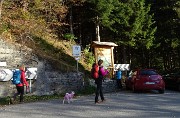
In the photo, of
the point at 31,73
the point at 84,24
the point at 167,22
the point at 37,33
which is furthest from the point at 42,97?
the point at 167,22

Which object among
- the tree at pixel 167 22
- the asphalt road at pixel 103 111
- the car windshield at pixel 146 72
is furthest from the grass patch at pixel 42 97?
the tree at pixel 167 22

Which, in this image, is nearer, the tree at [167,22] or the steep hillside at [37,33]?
the steep hillside at [37,33]

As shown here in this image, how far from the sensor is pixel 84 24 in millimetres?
35312

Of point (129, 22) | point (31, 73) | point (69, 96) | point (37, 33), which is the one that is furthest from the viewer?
point (129, 22)

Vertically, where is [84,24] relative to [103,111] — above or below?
above

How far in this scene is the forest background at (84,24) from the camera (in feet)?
76.3

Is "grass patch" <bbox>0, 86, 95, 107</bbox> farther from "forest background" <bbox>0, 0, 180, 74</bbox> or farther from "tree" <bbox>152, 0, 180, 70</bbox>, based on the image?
"tree" <bbox>152, 0, 180, 70</bbox>

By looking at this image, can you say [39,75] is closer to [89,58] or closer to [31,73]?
[31,73]

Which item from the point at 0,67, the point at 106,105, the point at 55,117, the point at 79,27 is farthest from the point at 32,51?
the point at 79,27

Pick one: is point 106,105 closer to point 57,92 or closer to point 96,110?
point 96,110

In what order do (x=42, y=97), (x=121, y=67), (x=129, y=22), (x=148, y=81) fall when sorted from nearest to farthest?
1. (x=42, y=97)
2. (x=148, y=81)
3. (x=121, y=67)
4. (x=129, y=22)

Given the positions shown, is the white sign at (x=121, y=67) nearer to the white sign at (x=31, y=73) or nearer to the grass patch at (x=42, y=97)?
the grass patch at (x=42, y=97)

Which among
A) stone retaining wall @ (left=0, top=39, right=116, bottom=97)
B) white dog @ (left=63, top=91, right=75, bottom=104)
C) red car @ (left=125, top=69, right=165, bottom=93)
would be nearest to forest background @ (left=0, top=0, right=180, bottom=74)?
stone retaining wall @ (left=0, top=39, right=116, bottom=97)

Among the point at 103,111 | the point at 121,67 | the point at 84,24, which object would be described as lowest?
the point at 103,111
